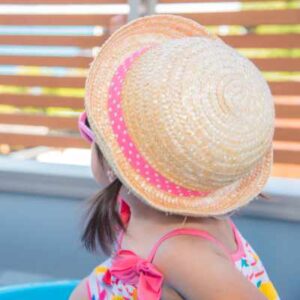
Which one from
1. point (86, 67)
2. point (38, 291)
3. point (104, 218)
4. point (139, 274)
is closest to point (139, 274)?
point (139, 274)

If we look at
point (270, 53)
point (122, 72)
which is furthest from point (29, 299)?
point (270, 53)

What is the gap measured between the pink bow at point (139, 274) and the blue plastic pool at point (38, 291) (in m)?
0.30

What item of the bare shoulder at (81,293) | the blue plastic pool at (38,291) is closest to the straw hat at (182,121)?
the bare shoulder at (81,293)

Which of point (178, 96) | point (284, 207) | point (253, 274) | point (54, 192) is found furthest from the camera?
point (54, 192)

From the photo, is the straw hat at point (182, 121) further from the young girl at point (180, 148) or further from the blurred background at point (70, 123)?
the blurred background at point (70, 123)

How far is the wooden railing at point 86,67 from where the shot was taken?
124cm

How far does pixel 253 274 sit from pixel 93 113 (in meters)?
0.31

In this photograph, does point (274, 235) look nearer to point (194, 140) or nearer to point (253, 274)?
point (253, 274)

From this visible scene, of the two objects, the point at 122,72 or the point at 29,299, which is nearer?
the point at 122,72

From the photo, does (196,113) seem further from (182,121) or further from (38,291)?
(38,291)

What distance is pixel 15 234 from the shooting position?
1.39 m

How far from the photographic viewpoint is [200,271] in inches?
24.7

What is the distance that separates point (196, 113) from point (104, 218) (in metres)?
0.25

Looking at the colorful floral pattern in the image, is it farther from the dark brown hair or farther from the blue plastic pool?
the blue plastic pool
